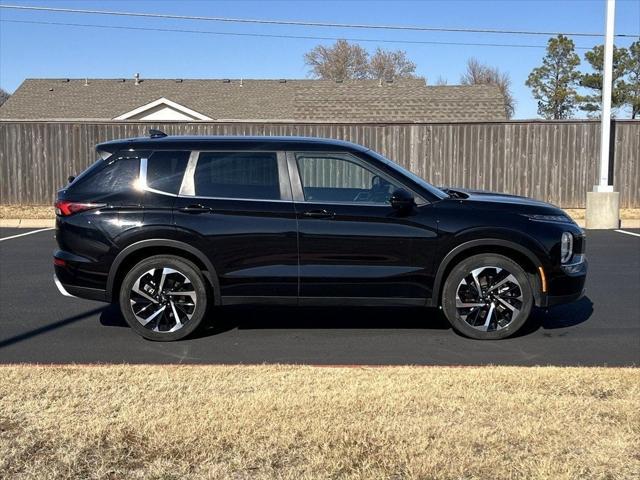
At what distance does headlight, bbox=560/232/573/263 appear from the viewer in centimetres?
625

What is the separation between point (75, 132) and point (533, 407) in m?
17.0

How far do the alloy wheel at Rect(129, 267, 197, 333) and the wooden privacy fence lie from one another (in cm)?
1242

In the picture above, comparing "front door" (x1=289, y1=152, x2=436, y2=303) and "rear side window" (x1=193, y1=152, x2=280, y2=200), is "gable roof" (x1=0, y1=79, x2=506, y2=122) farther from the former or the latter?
"front door" (x1=289, y1=152, x2=436, y2=303)

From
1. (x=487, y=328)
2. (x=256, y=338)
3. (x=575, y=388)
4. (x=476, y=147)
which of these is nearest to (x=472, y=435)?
(x=575, y=388)

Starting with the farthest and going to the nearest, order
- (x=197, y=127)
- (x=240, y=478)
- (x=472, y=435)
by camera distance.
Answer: (x=197, y=127) < (x=472, y=435) < (x=240, y=478)

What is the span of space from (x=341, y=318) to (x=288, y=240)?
4.56ft

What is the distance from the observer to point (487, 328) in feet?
20.7

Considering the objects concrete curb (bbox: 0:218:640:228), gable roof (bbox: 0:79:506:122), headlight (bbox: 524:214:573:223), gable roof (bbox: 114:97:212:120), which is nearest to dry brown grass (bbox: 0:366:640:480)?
headlight (bbox: 524:214:573:223)

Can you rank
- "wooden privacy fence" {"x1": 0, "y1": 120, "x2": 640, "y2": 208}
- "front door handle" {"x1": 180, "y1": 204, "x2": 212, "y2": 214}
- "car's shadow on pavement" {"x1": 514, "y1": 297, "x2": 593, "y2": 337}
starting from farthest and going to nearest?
"wooden privacy fence" {"x1": 0, "y1": 120, "x2": 640, "y2": 208}, "car's shadow on pavement" {"x1": 514, "y1": 297, "x2": 593, "y2": 337}, "front door handle" {"x1": 180, "y1": 204, "x2": 212, "y2": 214}

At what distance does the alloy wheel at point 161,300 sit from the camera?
627cm

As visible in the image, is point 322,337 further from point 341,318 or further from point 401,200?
point 401,200

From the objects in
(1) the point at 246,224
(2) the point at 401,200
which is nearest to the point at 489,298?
(2) the point at 401,200

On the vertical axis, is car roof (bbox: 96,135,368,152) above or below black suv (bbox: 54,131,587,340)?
above

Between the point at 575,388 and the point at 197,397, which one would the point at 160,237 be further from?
the point at 575,388
